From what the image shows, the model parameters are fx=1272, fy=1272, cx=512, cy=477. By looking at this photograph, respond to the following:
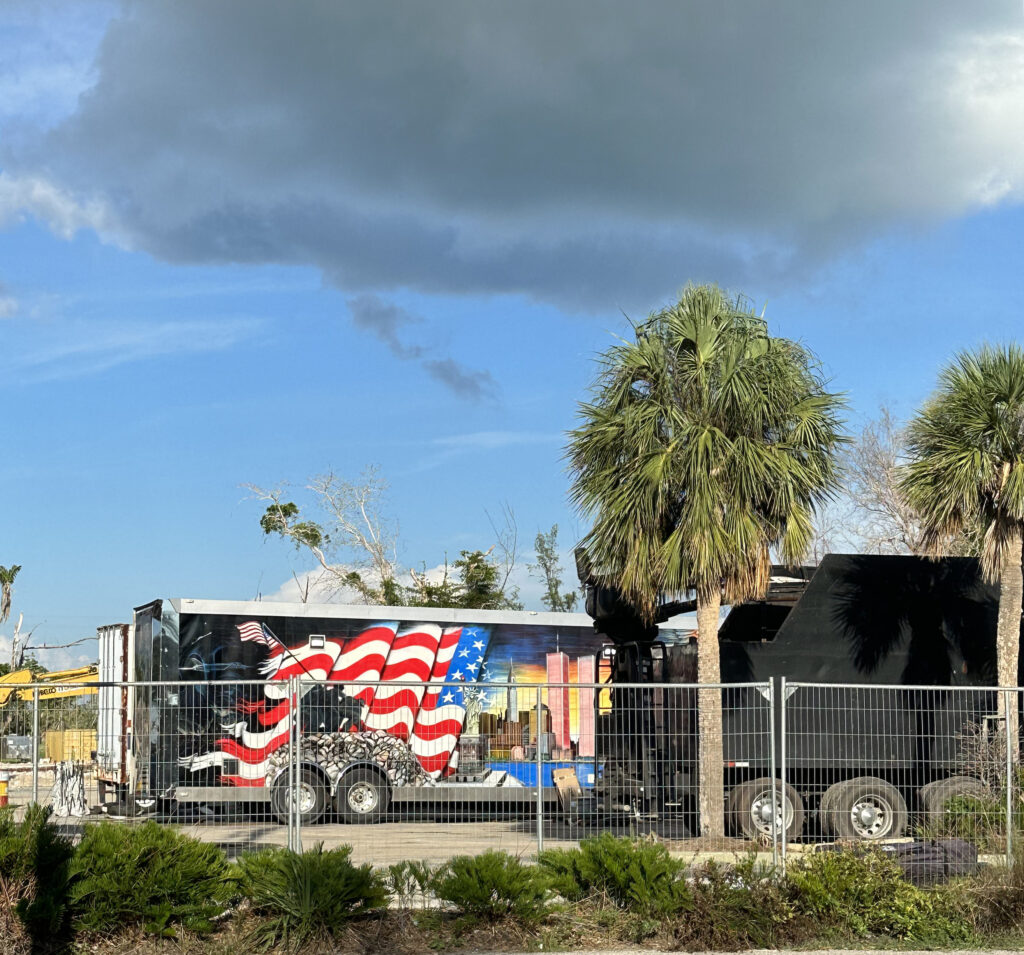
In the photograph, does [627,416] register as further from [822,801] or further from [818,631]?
[822,801]

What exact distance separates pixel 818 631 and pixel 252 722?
8.34 metres

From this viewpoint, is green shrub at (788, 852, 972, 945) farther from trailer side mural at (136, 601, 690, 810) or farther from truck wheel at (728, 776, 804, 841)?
trailer side mural at (136, 601, 690, 810)

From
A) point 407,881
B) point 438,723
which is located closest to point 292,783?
point 407,881

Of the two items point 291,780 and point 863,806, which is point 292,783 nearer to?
point 291,780

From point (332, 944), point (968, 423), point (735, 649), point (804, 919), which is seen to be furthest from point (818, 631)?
point (332, 944)

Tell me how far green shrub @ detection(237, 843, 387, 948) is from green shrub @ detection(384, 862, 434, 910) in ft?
1.28

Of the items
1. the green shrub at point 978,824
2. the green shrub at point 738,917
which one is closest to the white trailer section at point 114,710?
the green shrub at point 738,917

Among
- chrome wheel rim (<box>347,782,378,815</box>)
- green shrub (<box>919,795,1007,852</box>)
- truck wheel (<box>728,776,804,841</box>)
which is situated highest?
green shrub (<box>919,795,1007,852</box>)

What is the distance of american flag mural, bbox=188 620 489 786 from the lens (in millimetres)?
18609

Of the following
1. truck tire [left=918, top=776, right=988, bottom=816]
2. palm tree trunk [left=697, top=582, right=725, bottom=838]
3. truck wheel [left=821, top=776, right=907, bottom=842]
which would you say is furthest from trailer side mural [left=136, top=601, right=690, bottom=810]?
truck tire [left=918, top=776, right=988, bottom=816]

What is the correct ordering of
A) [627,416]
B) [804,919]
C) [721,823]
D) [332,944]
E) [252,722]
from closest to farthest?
1. [332,944]
2. [804,919]
3. [721,823]
4. [627,416]
5. [252,722]

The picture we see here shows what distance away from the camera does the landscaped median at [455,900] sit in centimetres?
902

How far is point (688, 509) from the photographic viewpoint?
15.8m

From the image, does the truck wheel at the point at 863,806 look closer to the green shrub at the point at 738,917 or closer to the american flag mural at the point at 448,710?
the american flag mural at the point at 448,710
